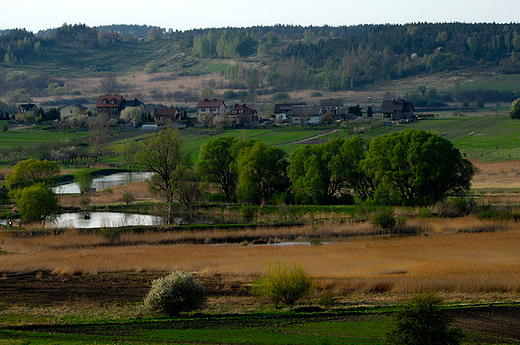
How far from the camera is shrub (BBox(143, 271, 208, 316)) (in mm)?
23281

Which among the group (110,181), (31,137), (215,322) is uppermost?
(215,322)

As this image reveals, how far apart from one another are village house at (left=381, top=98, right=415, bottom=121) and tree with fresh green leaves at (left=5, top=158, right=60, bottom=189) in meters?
76.0

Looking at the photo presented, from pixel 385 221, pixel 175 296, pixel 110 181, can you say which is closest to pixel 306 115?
pixel 110 181

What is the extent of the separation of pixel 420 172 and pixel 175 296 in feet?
98.2

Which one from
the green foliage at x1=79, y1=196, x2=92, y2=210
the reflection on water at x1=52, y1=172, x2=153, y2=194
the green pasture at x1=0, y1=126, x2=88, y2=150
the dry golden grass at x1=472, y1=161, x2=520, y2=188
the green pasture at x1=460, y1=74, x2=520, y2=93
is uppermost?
the green pasture at x1=460, y1=74, x2=520, y2=93

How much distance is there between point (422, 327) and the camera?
17.5 meters

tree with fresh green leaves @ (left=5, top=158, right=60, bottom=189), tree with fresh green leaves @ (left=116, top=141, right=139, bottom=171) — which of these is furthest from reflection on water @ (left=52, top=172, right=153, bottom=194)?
tree with fresh green leaves @ (left=5, top=158, right=60, bottom=189)

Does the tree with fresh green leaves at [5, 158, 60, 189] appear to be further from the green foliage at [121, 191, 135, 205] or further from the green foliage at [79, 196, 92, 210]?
the green foliage at [121, 191, 135, 205]

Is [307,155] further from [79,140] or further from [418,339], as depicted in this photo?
[79,140]

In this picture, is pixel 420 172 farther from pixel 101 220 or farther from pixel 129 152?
pixel 129 152

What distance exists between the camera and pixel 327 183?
52875 millimetres

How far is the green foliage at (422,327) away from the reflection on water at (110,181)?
52.2 m

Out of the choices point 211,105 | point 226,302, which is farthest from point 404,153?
point 211,105

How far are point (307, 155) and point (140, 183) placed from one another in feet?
70.7
